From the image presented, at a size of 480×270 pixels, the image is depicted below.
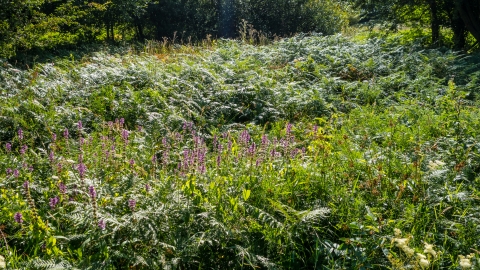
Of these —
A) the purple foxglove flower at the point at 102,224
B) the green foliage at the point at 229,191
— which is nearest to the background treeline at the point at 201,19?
the green foliage at the point at 229,191

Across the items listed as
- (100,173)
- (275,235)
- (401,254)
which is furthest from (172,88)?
(401,254)

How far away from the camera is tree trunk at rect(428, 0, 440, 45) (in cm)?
1223

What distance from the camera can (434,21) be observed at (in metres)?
12.6

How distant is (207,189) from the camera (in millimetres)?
3391

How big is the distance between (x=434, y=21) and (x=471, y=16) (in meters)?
1.17

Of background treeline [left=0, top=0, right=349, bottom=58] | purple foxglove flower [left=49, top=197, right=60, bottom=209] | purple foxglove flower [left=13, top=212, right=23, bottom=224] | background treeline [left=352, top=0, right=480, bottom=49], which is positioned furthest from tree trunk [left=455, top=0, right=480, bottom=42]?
purple foxglove flower [left=13, top=212, right=23, bottom=224]

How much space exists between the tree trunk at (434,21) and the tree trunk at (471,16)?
2.85ft

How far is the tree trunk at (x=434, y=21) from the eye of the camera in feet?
40.1

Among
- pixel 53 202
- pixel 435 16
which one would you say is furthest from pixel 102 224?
pixel 435 16

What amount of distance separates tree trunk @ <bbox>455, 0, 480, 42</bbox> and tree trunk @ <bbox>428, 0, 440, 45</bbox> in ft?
2.85

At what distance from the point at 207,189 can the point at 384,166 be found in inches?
69.6

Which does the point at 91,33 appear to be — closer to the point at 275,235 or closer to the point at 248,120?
the point at 248,120

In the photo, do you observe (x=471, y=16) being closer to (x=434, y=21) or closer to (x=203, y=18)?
(x=434, y=21)

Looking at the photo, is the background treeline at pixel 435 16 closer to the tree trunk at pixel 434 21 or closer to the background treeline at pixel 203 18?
the tree trunk at pixel 434 21
